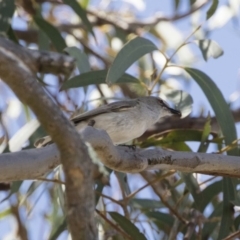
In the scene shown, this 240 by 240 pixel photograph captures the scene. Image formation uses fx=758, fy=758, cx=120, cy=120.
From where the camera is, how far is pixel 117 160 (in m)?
2.29

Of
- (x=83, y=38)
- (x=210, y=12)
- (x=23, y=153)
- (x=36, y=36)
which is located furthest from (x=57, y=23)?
(x=23, y=153)

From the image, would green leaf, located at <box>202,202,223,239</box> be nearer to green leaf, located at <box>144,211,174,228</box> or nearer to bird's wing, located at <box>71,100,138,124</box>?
green leaf, located at <box>144,211,174,228</box>

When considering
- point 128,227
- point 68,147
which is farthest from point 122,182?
point 68,147

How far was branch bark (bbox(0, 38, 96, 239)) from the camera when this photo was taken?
4.23 ft

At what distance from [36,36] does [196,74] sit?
147cm

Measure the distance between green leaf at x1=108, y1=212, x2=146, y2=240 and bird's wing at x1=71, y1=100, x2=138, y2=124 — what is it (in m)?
0.41

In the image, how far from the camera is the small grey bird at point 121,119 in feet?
9.91

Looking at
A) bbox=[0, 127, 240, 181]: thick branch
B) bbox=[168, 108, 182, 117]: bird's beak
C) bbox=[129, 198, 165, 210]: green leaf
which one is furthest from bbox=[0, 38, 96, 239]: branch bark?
bbox=[129, 198, 165, 210]: green leaf

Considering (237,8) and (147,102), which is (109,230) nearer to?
(147,102)

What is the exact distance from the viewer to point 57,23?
16.6 feet

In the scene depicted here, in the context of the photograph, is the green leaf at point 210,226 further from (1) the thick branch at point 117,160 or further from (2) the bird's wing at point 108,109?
(1) the thick branch at point 117,160

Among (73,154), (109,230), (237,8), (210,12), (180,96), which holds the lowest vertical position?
(73,154)

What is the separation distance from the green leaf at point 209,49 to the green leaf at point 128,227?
2.69 feet

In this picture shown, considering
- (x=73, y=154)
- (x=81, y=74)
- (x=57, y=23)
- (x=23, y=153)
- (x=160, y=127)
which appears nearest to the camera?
(x=73, y=154)
